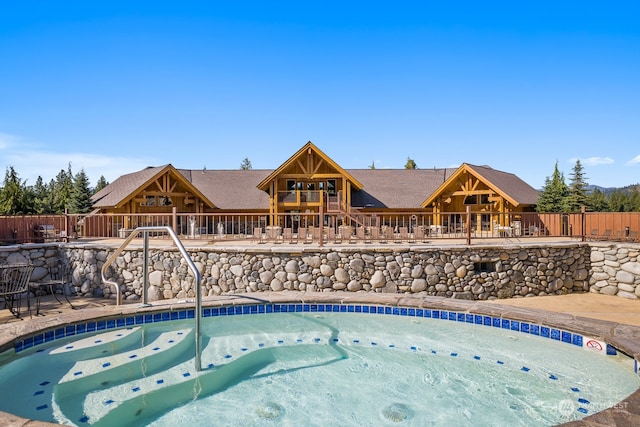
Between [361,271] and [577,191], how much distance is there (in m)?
35.0

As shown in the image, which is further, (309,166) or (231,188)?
(231,188)

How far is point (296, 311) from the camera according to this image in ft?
25.4

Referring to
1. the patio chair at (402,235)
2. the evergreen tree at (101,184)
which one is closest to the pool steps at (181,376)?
the patio chair at (402,235)

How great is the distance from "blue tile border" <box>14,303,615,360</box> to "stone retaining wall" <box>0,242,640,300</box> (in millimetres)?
2863

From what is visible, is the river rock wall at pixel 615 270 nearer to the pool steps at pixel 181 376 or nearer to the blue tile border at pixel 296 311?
the blue tile border at pixel 296 311

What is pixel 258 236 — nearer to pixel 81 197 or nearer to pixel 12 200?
pixel 12 200

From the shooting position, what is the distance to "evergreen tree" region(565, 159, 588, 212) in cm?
3566

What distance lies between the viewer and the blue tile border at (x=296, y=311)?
5.87 meters

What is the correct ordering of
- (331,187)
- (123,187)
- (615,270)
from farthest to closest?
(331,187) → (123,187) → (615,270)

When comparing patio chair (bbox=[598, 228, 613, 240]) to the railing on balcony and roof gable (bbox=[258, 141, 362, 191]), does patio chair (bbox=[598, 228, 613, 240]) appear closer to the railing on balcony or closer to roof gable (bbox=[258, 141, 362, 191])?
roof gable (bbox=[258, 141, 362, 191])

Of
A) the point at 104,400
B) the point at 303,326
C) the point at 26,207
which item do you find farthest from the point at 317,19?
the point at 26,207

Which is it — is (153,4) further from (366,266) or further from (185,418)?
(185,418)

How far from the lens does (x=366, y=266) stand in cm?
1065

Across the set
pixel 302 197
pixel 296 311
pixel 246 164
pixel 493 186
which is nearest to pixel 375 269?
pixel 296 311
